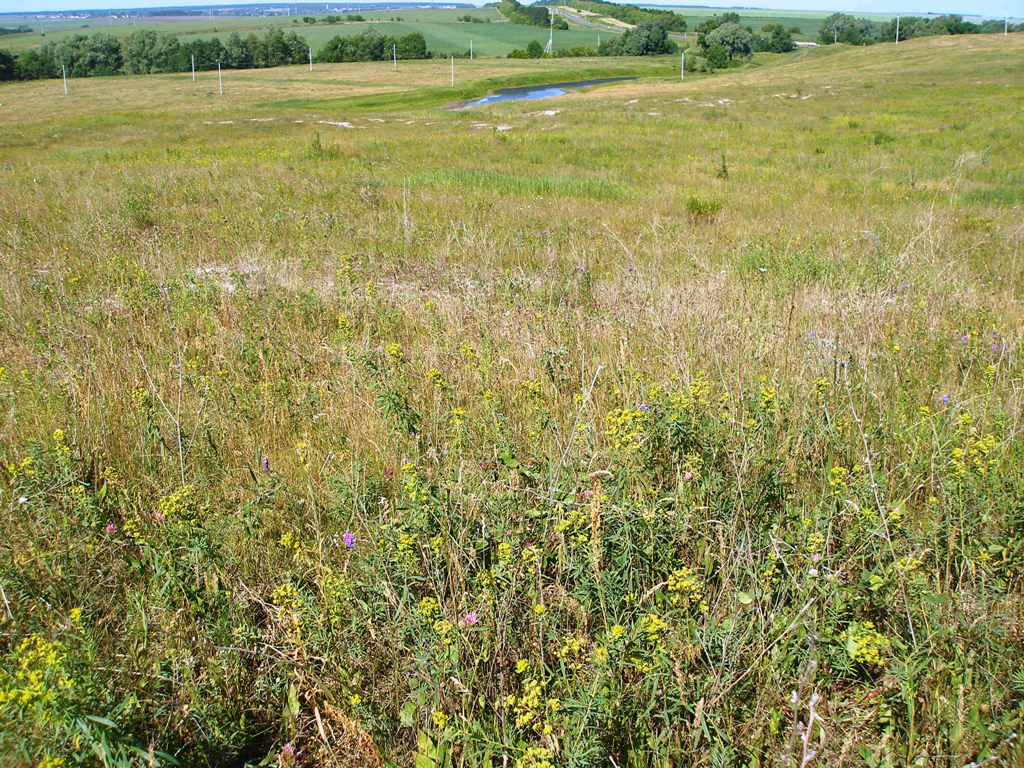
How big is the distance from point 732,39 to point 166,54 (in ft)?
293

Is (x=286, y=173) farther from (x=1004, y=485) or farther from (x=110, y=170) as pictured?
(x=1004, y=485)

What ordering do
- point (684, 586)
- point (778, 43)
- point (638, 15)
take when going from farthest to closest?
1. point (638, 15)
2. point (778, 43)
3. point (684, 586)

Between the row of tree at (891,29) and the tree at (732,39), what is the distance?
30671mm

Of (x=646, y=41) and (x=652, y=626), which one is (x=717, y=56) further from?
(x=652, y=626)

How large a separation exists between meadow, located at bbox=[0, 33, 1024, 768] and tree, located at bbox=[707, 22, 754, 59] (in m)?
106

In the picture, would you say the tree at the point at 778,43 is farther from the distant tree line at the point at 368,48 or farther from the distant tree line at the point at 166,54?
the distant tree line at the point at 166,54

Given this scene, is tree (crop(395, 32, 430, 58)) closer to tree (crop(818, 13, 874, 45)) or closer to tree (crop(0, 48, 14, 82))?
tree (crop(0, 48, 14, 82))

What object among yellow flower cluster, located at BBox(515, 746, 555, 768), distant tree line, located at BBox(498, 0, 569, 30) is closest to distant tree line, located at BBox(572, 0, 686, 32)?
distant tree line, located at BBox(498, 0, 569, 30)

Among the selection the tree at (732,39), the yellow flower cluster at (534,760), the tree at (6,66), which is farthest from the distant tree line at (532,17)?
the yellow flower cluster at (534,760)

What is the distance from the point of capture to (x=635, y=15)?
17600 centimetres

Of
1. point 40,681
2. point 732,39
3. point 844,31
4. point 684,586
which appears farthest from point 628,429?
point 844,31

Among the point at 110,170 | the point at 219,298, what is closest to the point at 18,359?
the point at 219,298

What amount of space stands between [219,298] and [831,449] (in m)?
5.08

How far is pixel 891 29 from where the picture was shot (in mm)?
117938
